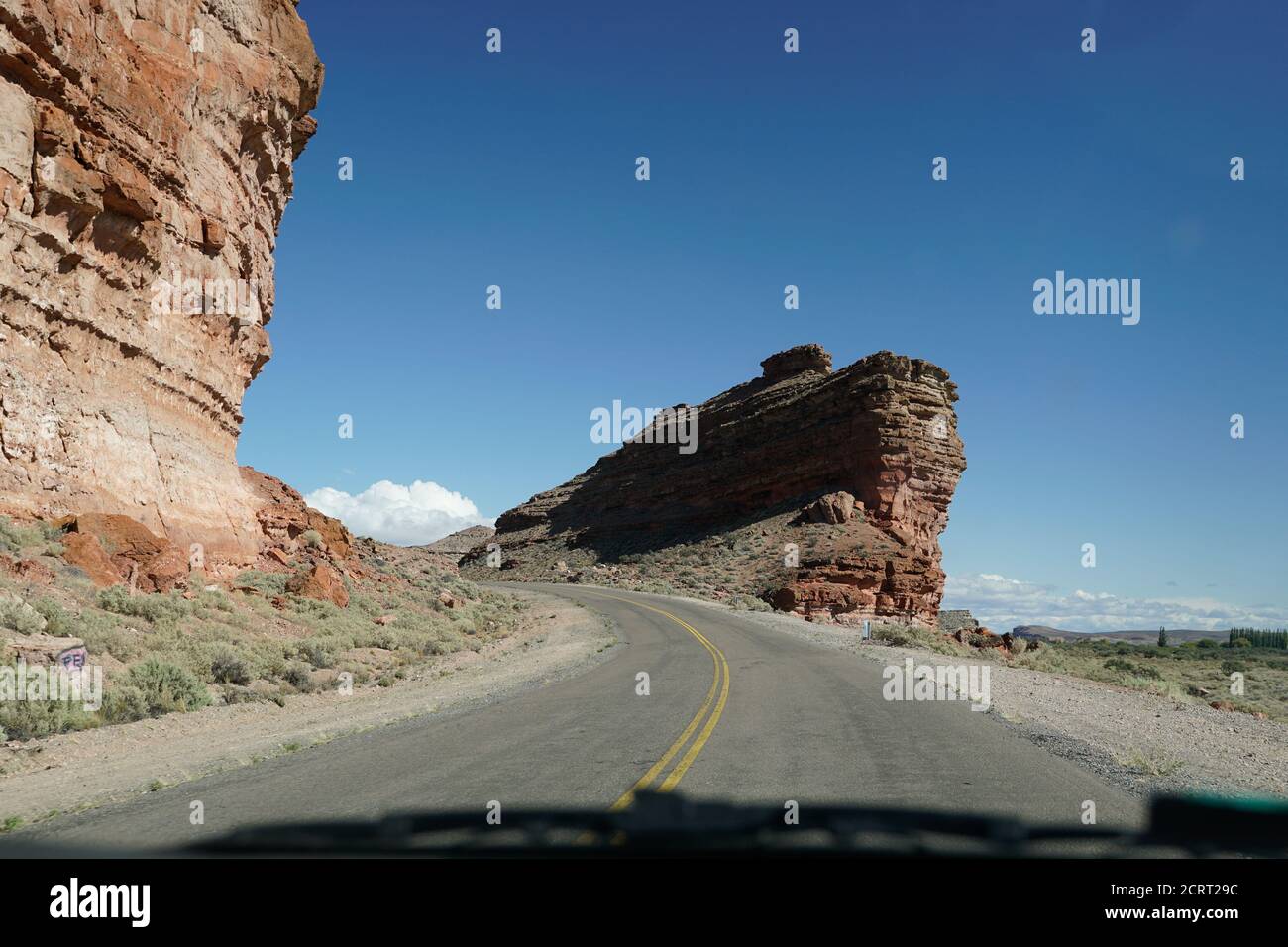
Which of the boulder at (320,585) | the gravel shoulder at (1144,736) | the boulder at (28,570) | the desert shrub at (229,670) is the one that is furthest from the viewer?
the boulder at (320,585)

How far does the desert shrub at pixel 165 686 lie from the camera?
12008 mm

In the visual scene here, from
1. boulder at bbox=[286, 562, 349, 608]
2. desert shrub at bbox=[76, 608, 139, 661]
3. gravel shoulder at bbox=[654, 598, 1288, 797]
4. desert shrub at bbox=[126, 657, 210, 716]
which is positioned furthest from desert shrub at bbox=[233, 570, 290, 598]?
gravel shoulder at bbox=[654, 598, 1288, 797]

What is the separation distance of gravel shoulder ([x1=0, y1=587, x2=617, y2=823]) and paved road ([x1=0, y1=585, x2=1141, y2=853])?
27.8 inches

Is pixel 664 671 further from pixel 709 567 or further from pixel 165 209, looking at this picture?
pixel 709 567

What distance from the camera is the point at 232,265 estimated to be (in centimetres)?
2366

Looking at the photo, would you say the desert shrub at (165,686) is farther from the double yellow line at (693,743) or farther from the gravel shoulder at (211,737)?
the double yellow line at (693,743)

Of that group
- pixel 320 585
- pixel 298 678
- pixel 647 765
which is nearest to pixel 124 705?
pixel 298 678

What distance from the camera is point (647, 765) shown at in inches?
314

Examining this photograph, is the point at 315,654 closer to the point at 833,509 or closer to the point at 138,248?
the point at 138,248

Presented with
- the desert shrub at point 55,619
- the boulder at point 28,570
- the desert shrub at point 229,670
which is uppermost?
the boulder at point 28,570

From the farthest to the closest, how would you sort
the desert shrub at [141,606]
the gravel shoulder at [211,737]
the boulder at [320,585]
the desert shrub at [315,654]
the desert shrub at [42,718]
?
the boulder at [320,585] → the desert shrub at [315,654] → the desert shrub at [141,606] → the desert shrub at [42,718] → the gravel shoulder at [211,737]

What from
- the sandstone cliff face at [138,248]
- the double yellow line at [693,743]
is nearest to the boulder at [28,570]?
the sandstone cliff face at [138,248]

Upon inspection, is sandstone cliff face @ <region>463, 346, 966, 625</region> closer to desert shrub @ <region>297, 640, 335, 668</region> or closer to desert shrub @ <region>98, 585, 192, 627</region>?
desert shrub @ <region>297, 640, 335, 668</region>

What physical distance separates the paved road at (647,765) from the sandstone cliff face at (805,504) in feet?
108
